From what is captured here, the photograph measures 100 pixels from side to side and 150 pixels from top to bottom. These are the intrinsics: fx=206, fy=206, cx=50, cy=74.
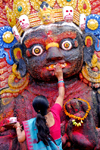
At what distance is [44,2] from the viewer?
3740 mm

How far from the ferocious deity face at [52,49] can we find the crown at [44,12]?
0.15 meters

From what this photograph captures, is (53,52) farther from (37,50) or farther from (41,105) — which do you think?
(41,105)

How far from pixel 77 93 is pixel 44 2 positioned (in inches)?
69.6

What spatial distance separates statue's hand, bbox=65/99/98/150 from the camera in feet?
9.86

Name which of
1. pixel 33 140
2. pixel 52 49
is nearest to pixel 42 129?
pixel 33 140

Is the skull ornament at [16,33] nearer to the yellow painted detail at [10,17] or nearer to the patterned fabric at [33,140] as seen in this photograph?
the yellow painted detail at [10,17]

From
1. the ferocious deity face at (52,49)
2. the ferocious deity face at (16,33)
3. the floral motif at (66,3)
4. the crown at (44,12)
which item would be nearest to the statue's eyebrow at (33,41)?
the ferocious deity face at (52,49)

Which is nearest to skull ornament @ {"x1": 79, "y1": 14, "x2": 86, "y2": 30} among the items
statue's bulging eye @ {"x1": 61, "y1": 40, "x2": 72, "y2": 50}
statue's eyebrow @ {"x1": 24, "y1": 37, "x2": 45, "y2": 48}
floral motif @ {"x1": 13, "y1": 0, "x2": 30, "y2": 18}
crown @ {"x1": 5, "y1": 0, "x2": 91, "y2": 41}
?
crown @ {"x1": 5, "y1": 0, "x2": 91, "y2": 41}

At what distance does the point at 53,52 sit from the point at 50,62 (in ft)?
0.64

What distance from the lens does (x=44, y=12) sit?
364cm

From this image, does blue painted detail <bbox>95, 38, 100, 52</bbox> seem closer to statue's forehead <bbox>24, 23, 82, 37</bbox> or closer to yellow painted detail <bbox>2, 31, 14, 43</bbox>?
statue's forehead <bbox>24, 23, 82, 37</bbox>

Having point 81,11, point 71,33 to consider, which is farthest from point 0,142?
point 81,11

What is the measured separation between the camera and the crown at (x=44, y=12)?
12.1 feet

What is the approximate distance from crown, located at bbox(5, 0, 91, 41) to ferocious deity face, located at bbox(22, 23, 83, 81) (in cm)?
15
